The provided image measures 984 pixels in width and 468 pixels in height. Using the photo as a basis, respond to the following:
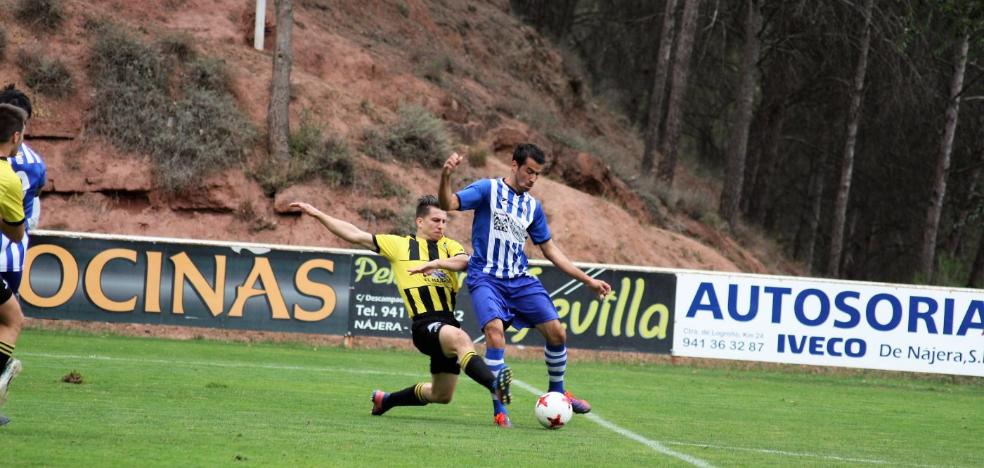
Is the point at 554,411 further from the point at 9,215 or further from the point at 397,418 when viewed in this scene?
the point at 9,215

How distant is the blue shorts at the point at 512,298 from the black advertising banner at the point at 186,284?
10.5 metres

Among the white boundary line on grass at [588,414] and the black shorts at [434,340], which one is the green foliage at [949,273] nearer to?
the white boundary line on grass at [588,414]

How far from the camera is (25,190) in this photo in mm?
9500

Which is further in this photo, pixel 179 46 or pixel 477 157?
pixel 477 157

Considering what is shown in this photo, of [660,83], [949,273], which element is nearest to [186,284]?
[660,83]

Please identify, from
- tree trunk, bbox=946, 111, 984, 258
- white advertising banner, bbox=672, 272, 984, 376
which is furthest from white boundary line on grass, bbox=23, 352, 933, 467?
tree trunk, bbox=946, 111, 984, 258

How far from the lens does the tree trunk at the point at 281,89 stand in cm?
2723

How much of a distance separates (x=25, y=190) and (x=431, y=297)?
10.6ft

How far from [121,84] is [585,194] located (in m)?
12.0

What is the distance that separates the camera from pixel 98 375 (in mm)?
12891

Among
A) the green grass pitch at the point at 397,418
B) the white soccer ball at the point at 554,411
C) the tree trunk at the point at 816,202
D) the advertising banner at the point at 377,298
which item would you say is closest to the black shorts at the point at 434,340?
the green grass pitch at the point at 397,418

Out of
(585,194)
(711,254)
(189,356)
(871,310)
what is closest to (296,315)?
(189,356)

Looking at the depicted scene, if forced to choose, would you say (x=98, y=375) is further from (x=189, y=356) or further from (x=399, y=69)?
(x=399, y=69)

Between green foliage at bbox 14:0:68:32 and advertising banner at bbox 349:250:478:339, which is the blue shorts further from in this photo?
green foliage at bbox 14:0:68:32
